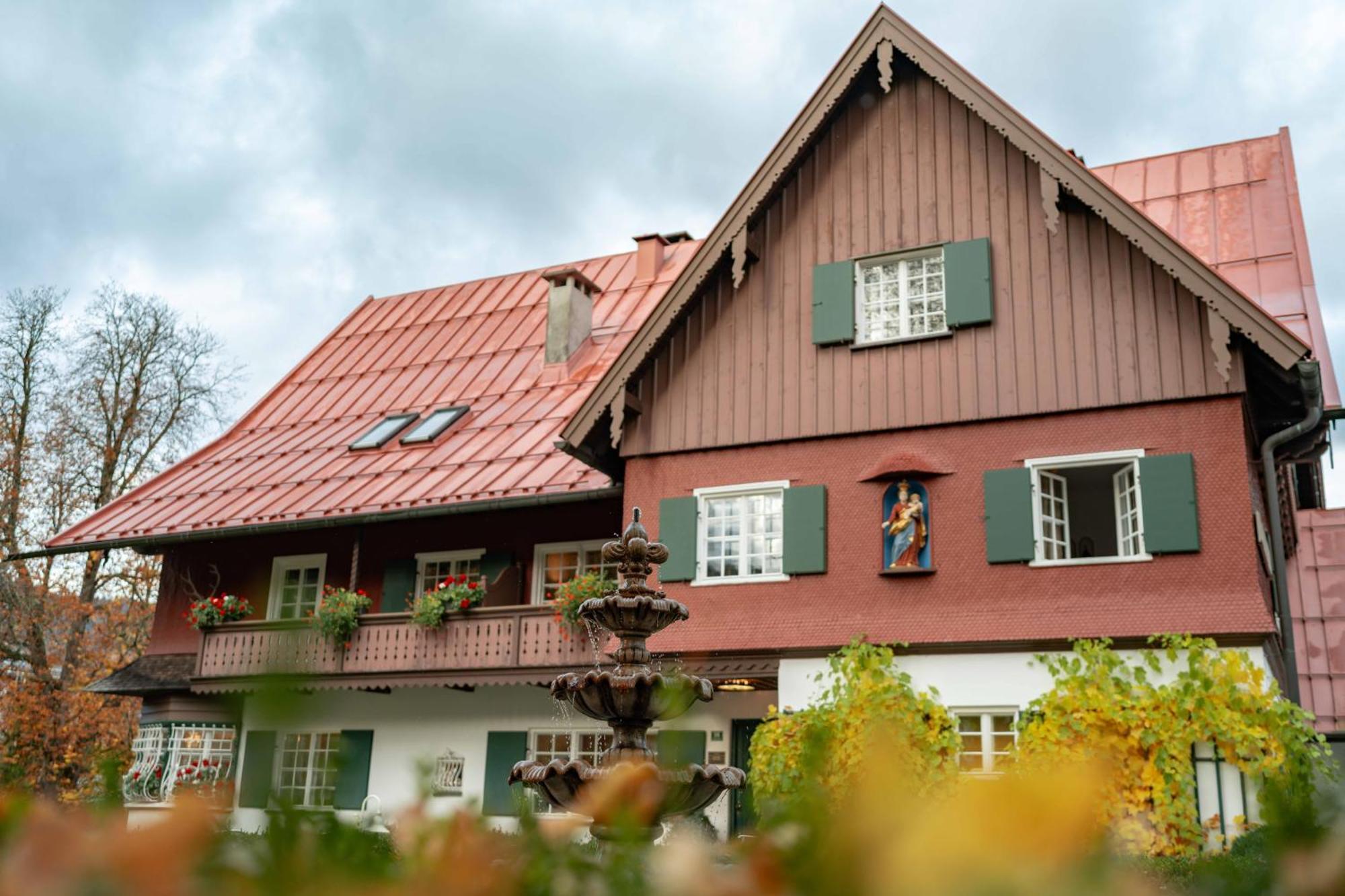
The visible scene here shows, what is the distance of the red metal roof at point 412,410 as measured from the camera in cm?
2016

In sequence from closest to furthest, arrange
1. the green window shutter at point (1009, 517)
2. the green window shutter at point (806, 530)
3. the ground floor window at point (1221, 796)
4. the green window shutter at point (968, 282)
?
the ground floor window at point (1221, 796)
the green window shutter at point (1009, 517)
the green window shutter at point (968, 282)
the green window shutter at point (806, 530)

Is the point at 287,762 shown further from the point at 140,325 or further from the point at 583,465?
the point at 140,325

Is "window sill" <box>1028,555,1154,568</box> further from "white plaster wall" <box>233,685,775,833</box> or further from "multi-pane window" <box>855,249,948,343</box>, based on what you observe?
"white plaster wall" <box>233,685,775,833</box>

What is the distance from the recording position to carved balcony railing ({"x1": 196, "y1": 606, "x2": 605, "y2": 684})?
700 inches

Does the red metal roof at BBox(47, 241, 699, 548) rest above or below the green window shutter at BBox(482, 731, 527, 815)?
above

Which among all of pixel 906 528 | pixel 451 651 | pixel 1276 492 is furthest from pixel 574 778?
pixel 1276 492

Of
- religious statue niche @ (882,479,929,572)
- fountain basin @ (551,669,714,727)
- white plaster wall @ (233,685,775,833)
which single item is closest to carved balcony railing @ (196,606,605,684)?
white plaster wall @ (233,685,775,833)


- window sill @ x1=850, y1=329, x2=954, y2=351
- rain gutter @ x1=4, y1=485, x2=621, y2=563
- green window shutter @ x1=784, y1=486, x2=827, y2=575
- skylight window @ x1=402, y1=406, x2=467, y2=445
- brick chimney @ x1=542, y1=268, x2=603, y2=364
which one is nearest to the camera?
window sill @ x1=850, y1=329, x2=954, y2=351

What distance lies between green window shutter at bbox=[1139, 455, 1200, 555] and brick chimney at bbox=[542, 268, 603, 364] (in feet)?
37.0

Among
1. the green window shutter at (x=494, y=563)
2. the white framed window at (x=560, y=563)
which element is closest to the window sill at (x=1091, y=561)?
the white framed window at (x=560, y=563)

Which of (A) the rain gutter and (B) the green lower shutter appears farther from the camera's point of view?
(B) the green lower shutter

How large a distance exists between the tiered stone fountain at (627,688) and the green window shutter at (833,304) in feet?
16.0

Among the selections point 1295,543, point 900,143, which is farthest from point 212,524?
point 1295,543

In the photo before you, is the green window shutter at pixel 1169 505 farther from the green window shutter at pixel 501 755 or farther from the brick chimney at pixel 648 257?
the brick chimney at pixel 648 257
